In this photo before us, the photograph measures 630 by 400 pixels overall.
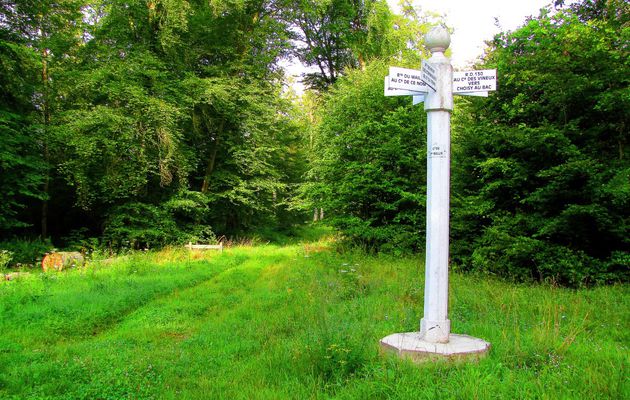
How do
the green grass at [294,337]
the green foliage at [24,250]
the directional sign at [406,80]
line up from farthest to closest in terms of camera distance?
the green foliage at [24,250], the directional sign at [406,80], the green grass at [294,337]

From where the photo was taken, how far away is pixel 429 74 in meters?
4.38

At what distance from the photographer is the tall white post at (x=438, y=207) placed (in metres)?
4.27

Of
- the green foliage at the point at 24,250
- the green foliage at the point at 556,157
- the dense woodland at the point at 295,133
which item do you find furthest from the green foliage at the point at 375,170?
the green foliage at the point at 24,250

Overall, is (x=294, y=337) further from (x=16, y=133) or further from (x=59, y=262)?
(x=16, y=133)

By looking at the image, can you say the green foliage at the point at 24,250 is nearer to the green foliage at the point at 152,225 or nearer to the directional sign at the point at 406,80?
the green foliage at the point at 152,225

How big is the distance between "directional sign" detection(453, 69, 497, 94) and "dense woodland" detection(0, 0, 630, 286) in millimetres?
4969

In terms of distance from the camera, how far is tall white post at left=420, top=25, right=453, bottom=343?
4.27 metres

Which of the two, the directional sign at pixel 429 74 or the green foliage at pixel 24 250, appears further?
the green foliage at pixel 24 250

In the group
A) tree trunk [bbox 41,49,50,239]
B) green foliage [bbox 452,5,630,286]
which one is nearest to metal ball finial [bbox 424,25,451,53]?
green foliage [bbox 452,5,630,286]

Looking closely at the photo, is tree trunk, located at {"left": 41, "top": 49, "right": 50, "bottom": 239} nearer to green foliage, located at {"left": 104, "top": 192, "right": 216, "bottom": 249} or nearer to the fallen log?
green foliage, located at {"left": 104, "top": 192, "right": 216, "bottom": 249}

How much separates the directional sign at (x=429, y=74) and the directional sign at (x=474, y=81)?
0.27 metres

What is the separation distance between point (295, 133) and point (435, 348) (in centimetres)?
2591

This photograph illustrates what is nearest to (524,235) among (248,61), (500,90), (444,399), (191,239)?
(500,90)

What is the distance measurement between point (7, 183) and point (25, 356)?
14539 mm
